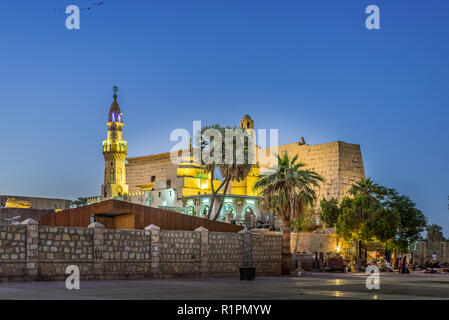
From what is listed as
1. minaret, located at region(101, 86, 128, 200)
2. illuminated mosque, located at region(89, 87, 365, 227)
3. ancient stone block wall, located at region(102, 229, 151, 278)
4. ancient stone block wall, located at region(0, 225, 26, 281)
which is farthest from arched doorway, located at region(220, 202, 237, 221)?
ancient stone block wall, located at region(0, 225, 26, 281)

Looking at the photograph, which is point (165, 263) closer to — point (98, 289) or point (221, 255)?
point (221, 255)

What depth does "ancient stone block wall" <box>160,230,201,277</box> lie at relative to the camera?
30094 millimetres

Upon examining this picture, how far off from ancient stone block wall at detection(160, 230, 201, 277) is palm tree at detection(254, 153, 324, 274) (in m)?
6.70

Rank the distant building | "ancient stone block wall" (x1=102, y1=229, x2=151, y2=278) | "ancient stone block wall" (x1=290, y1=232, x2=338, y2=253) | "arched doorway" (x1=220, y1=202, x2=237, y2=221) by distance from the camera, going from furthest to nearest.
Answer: "arched doorway" (x1=220, y1=202, x2=237, y2=221), "ancient stone block wall" (x1=290, y1=232, x2=338, y2=253), the distant building, "ancient stone block wall" (x1=102, y1=229, x2=151, y2=278)

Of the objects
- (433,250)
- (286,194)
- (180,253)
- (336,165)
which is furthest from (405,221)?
(180,253)

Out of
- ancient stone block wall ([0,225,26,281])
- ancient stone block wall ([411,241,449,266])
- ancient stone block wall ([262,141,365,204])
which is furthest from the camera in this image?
ancient stone block wall ([262,141,365,204])

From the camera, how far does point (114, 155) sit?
8362cm

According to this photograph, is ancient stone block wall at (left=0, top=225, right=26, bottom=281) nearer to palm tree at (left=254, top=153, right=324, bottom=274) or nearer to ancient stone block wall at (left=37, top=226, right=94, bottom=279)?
ancient stone block wall at (left=37, top=226, right=94, bottom=279)

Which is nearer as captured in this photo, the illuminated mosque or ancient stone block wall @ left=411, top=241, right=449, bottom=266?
the illuminated mosque

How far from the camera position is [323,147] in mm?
91125

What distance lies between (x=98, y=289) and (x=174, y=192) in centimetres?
5057

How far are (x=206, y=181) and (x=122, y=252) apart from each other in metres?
47.2
